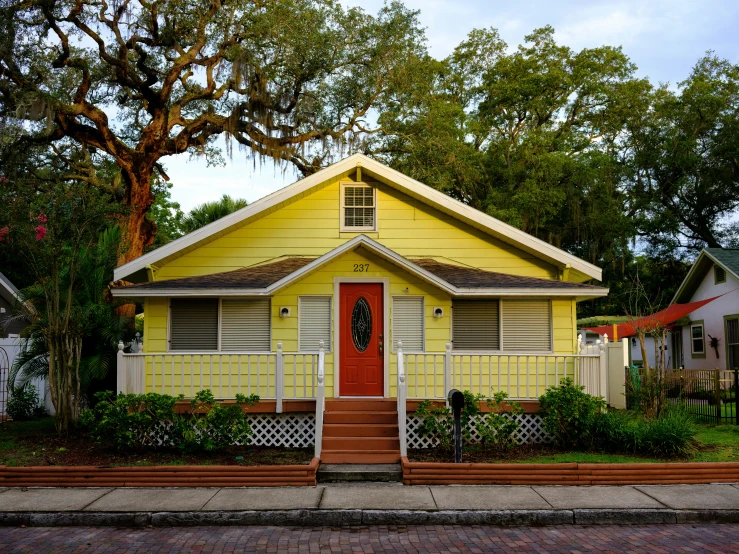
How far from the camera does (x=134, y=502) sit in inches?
361

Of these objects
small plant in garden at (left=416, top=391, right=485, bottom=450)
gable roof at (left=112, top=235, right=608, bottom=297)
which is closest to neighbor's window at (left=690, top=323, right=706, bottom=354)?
gable roof at (left=112, top=235, right=608, bottom=297)

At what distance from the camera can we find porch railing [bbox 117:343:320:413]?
13.0 meters

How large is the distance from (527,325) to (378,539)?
7.51m

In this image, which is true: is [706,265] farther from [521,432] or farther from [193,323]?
[193,323]

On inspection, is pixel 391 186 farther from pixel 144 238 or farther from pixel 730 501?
pixel 144 238

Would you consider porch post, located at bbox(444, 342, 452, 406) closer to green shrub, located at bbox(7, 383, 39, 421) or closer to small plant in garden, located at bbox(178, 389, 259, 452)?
small plant in garden, located at bbox(178, 389, 259, 452)

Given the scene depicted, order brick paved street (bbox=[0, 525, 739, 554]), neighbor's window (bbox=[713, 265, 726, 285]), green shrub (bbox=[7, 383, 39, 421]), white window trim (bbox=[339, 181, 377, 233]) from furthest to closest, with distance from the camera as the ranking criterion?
1. neighbor's window (bbox=[713, 265, 726, 285])
2. green shrub (bbox=[7, 383, 39, 421])
3. white window trim (bbox=[339, 181, 377, 233])
4. brick paved street (bbox=[0, 525, 739, 554])

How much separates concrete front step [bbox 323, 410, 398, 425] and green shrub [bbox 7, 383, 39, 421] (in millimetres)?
8218

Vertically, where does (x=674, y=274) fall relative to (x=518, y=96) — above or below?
below

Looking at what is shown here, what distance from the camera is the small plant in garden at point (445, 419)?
39.8 feet

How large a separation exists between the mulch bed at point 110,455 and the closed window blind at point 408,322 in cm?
283

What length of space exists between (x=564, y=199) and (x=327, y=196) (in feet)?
63.1

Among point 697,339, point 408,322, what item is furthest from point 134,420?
point 697,339

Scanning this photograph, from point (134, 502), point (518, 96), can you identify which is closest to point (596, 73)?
point (518, 96)
